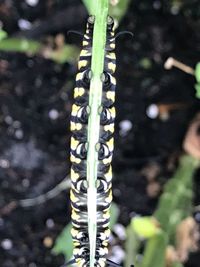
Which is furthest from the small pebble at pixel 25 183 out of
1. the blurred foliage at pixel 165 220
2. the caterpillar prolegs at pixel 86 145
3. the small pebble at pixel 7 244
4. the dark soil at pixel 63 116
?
the caterpillar prolegs at pixel 86 145

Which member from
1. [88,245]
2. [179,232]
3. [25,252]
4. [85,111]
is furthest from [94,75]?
[25,252]

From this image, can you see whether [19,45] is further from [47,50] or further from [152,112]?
[152,112]

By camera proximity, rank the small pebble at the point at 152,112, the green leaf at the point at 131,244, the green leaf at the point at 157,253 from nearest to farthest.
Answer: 1. the green leaf at the point at 157,253
2. the green leaf at the point at 131,244
3. the small pebble at the point at 152,112

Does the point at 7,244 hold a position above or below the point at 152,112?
below

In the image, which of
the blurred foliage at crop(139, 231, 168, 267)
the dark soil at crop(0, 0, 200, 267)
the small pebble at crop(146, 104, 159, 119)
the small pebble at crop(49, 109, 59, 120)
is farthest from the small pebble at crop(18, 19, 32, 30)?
the blurred foliage at crop(139, 231, 168, 267)

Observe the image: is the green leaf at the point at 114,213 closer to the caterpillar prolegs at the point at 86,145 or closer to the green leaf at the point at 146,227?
the green leaf at the point at 146,227

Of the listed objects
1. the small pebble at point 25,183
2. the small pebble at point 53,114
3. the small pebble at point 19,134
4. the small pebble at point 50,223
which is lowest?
the small pebble at point 50,223

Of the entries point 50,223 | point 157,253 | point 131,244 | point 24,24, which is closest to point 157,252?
point 157,253

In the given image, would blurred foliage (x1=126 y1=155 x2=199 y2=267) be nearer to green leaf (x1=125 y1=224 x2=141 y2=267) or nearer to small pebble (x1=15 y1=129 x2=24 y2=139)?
green leaf (x1=125 y1=224 x2=141 y2=267)
